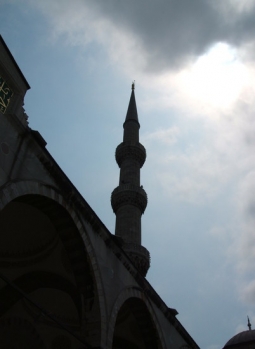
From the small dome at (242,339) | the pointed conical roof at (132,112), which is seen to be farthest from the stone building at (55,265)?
the pointed conical roof at (132,112)

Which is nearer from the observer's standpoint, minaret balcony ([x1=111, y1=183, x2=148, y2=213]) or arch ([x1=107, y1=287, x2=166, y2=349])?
arch ([x1=107, y1=287, x2=166, y2=349])

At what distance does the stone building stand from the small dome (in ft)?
37.7

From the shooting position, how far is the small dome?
22.8m

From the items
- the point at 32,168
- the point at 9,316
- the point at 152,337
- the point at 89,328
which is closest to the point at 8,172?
the point at 32,168

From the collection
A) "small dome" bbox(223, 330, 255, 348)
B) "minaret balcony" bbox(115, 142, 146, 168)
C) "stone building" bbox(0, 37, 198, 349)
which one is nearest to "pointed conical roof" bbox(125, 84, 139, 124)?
"minaret balcony" bbox(115, 142, 146, 168)

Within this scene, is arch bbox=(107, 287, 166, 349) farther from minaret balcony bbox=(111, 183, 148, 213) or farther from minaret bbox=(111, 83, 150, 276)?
minaret balcony bbox=(111, 183, 148, 213)

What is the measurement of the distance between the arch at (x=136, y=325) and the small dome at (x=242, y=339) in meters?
13.3

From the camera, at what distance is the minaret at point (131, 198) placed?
751 inches

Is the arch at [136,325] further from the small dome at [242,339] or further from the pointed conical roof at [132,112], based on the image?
the pointed conical roof at [132,112]

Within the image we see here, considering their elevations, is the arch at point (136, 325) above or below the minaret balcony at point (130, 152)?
below

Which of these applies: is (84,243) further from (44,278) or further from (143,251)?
(143,251)

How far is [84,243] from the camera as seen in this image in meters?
8.76

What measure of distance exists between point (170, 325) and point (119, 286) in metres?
3.83

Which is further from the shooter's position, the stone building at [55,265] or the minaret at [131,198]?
the minaret at [131,198]
